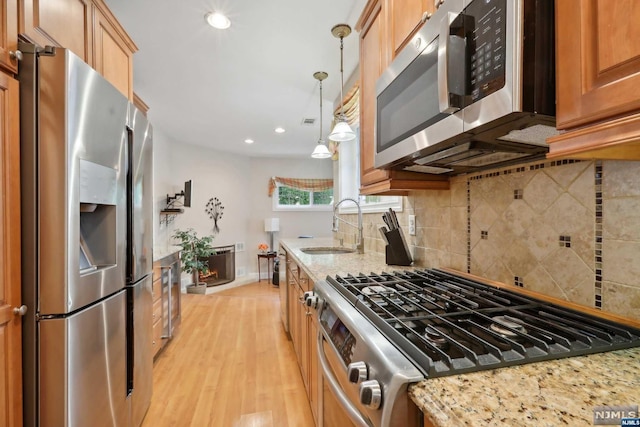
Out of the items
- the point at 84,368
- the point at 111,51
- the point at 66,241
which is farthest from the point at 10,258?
the point at 111,51

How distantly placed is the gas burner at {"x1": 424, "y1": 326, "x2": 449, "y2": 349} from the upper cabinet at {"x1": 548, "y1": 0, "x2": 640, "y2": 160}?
0.46 meters

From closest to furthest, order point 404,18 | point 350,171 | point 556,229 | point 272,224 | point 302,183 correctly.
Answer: point 556,229 < point 404,18 < point 350,171 < point 272,224 < point 302,183

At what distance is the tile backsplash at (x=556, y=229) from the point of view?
2.49 ft

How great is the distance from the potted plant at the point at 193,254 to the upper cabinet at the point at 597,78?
4.88 meters

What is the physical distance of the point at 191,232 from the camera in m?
5.18

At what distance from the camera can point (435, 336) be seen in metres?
0.69

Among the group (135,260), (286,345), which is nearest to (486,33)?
(135,260)

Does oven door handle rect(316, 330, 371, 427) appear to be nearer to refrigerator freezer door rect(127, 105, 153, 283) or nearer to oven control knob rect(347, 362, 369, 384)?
oven control knob rect(347, 362, 369, 384)

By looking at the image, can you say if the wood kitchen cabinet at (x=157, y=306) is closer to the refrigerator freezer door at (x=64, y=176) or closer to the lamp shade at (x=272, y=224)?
the refrigerator freezer door at (x=64, y=176)

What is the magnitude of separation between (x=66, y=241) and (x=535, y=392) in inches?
54.5

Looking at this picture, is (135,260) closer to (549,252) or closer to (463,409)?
(463,409)

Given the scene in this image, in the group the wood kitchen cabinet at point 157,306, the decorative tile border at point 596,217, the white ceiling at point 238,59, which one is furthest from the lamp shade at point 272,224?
the decorative tile border at point 596,217

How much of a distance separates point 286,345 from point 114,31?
107 inches

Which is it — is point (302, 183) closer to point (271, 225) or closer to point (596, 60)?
point (271, 225)
